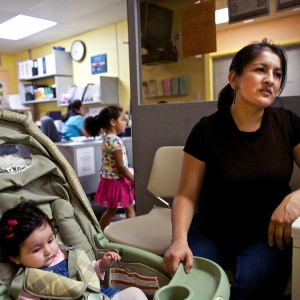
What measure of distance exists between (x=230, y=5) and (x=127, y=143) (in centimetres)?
228

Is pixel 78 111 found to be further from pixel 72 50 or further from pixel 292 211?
pixel 292 211

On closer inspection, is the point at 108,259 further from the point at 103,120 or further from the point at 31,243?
the point at 103,120

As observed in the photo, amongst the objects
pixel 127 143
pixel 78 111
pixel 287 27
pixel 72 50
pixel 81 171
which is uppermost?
pixel 72 50

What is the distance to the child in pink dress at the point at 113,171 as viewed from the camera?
2462mm

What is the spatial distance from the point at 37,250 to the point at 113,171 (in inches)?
59.5

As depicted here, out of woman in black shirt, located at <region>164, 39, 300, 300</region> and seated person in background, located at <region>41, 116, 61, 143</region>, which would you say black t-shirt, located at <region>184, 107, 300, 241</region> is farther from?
seated person in background, located at <region>41, 116, 61, 143</region>

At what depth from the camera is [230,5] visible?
167cm

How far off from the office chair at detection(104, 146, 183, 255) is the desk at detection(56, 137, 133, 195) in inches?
65.0

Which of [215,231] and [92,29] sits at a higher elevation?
[92,29]

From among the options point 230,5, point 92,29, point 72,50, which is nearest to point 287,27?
point 230,5

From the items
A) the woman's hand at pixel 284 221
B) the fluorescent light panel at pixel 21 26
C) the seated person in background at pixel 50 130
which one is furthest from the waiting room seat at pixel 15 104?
the woman's hand at pixel 284 221

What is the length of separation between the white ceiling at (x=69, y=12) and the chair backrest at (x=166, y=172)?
3.11 meters

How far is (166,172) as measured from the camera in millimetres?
1637

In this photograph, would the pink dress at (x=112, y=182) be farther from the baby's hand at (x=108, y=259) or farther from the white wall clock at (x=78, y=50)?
the white wall clock at (x=78, y=50)
